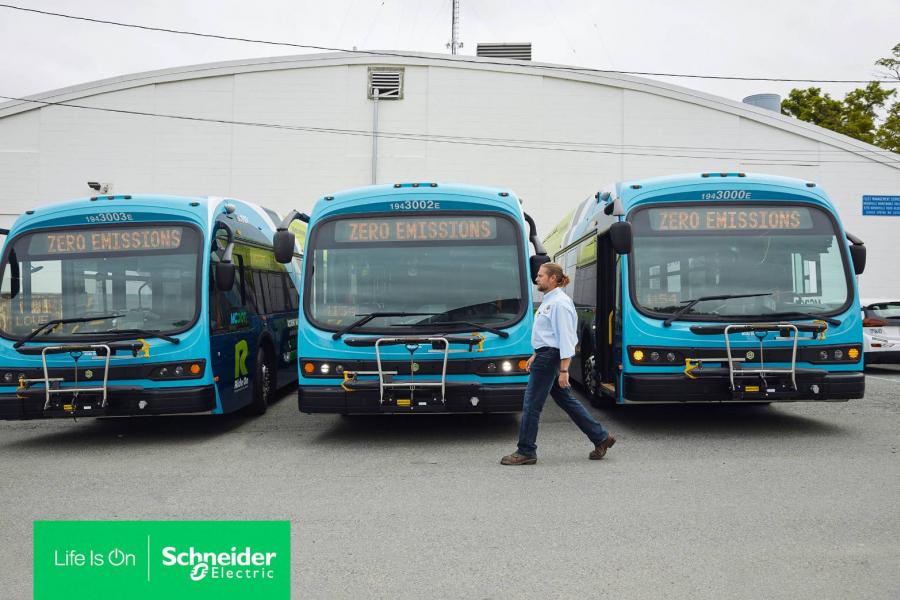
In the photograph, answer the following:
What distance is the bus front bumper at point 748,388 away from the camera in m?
8.80

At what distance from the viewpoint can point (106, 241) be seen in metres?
9.46

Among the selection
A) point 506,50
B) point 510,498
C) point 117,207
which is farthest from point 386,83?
point 510,498

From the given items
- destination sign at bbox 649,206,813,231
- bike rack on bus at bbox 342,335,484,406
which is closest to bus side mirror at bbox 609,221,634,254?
destination sign at bbox 649,206,813,231

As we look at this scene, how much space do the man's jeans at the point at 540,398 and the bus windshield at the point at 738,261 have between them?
1935 mm

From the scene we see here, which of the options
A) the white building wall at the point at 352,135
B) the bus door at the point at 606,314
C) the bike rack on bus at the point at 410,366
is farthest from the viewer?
the white building wall at the point at 352,135

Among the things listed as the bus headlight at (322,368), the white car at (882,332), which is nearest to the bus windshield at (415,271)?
the bus headlight at (322,368)

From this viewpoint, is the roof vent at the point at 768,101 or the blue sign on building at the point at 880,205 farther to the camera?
the roof vent at the point at 768,101

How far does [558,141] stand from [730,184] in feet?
62.5

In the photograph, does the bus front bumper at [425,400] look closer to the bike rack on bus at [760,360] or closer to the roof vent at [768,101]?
the bike rack on bus at [760,360]

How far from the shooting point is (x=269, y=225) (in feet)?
44.1

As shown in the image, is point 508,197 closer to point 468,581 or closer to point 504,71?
point 468,581

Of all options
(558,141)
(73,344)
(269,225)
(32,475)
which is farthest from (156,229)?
(558,141)

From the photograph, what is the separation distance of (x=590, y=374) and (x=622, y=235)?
356 centimetres

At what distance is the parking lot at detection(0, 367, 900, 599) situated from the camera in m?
4.52
